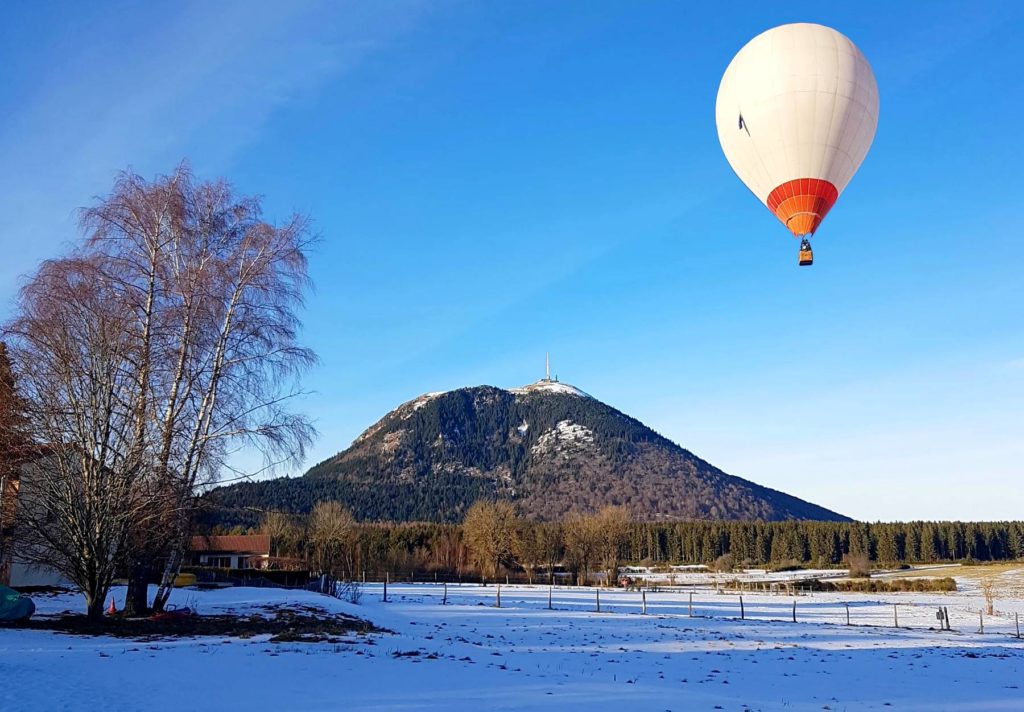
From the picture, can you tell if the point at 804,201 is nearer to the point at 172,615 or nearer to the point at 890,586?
the point at 172,615

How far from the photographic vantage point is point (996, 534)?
118000mm

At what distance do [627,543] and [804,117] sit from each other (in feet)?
282

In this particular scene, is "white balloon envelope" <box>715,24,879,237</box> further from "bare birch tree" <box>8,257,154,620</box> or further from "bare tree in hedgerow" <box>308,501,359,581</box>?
"bare tree in hedgerow" <box>308,501,359,581</box>

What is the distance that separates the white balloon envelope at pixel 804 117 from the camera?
24203mm

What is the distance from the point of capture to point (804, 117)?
24.2m

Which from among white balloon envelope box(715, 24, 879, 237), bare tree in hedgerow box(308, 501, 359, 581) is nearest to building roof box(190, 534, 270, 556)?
bare tree in hedgerow box(308, 501, 359, 581)

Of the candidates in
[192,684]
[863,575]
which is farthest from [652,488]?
[192,684]

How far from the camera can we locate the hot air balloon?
24203 mm

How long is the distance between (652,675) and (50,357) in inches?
629

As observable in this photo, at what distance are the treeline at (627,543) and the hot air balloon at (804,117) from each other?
52281 mm

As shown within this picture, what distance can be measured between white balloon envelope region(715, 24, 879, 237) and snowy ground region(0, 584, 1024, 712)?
1343 centimetres

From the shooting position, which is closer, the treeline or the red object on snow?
the red object on snow

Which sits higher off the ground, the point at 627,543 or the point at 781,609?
the point at 627,543

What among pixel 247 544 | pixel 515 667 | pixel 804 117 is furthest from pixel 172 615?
pixel 247 544
